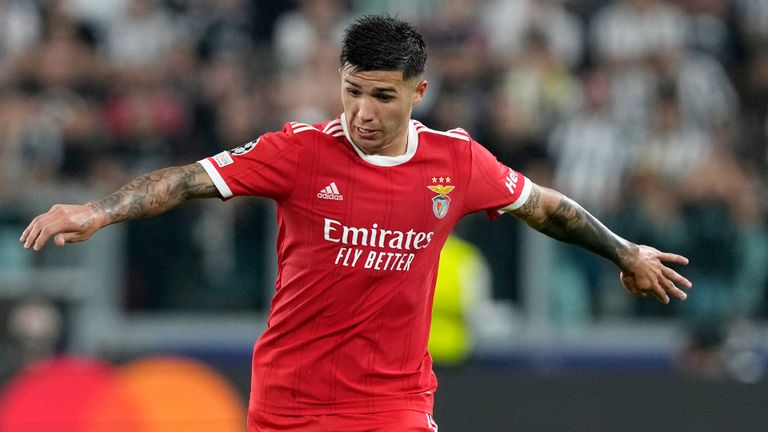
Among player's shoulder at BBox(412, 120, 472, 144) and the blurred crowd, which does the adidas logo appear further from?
the blurred crowd

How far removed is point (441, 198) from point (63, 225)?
60.1 inches

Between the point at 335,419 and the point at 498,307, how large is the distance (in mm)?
5139

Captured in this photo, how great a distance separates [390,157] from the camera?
17.4ft

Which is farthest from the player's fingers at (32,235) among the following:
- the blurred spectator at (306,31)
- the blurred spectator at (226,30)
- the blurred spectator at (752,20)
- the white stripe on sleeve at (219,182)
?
the blurred spectator at (752,20)

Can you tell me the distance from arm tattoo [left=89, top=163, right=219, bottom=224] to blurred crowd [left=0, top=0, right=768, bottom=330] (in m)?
5.26

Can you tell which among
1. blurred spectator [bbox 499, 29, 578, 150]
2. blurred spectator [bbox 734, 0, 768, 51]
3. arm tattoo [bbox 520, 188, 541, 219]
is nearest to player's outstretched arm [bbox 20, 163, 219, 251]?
arm tattoo [bbox 520, 188, 541, 219]

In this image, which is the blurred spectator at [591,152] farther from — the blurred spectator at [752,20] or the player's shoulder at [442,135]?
the player's shoulder at [442,135]

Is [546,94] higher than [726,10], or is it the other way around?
[726,10]

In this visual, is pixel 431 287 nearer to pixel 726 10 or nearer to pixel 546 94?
pixel 546 94

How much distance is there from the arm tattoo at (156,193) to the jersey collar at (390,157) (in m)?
0.57

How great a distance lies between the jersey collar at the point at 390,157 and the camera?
17.2ft

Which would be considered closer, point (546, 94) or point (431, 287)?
point (431, 287)

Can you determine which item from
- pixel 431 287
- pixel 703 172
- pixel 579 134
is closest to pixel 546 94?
pixel 579 134

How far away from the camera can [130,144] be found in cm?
1166
